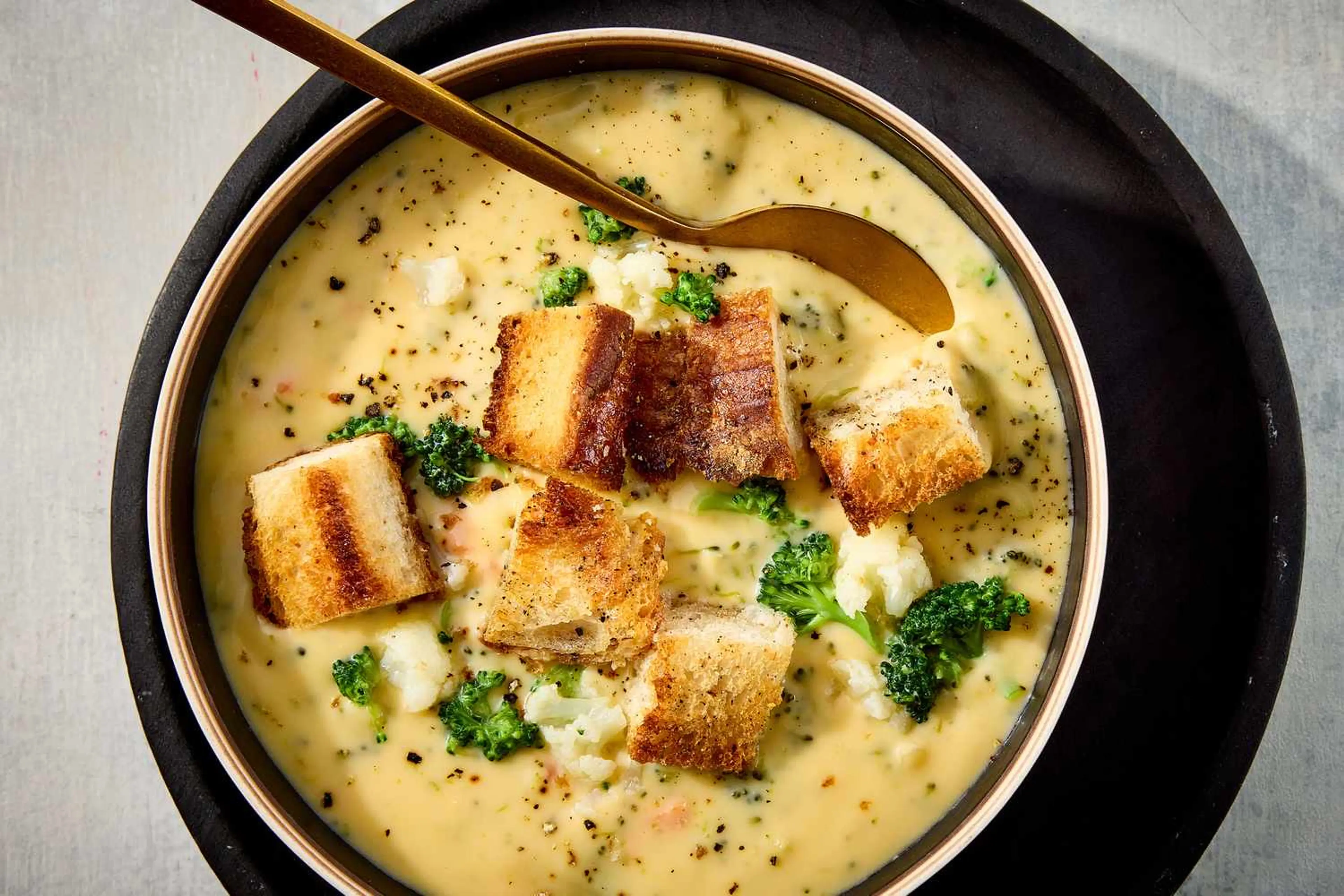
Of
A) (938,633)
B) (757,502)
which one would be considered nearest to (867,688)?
(938,633)

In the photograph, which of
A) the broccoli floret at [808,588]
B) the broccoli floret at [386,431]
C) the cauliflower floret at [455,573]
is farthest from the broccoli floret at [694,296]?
the cauliflower floret at [455,573]

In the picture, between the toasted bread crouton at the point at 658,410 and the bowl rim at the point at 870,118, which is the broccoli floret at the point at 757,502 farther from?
the bowl rim at the point at 870,118

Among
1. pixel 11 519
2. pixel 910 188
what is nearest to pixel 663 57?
pixel 910 188

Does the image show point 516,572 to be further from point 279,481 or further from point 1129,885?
point 1129,885

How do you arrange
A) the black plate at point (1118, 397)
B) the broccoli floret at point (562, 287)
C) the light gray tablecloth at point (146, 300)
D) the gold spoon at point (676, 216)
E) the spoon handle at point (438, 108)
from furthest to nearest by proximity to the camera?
the light gray tablecloth at point (146, 300), the black plate at point (1118, 397), the broccoli floret at point (562, 287), the gold spoon at point (676, 216), the spoon handle at point (438, 108)

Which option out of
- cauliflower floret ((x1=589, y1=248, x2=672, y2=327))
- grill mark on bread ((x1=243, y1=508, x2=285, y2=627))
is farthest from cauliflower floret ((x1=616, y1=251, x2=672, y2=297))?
grill mark on bread ((x1=243, y1=508, x2=285, y2=627))

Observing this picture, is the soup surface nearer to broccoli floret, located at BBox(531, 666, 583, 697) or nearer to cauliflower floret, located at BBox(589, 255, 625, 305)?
cauliflower floret, located at BBox(589, 255, 625, 305)

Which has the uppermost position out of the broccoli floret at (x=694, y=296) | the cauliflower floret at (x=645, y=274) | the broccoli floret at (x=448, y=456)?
the cauliflower floret at (x=645, y=274)
